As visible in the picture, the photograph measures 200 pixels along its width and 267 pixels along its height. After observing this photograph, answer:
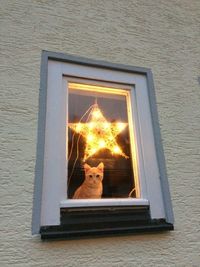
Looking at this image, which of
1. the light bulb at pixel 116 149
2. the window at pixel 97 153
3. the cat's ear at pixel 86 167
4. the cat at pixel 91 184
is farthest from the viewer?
the light bulb at pixel 116 149

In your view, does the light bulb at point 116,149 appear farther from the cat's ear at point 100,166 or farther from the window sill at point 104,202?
the window sill at point 104,202

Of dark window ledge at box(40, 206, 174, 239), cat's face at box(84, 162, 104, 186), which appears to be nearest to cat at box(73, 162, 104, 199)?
cat's face at box(84, 162, 104, 186)

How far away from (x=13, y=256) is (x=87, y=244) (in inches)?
17.7

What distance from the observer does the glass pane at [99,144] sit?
2.06 metres

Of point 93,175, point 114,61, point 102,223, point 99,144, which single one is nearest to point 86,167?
point 93,175

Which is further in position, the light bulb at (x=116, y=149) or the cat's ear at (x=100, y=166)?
the light bulb at (x=116, y=149)

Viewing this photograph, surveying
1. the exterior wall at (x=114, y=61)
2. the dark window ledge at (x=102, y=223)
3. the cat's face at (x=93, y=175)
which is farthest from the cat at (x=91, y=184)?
the exterior wall at (x=114, y=61)

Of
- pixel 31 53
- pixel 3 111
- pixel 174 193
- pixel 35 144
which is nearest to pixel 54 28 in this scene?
pixel 31 53

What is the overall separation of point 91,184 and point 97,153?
287 millimetres

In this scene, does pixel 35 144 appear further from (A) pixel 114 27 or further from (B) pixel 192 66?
(B) pixel 192 66

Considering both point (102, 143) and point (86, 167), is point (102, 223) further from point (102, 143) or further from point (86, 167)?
point (102, 143)

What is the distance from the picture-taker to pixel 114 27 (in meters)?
2.65

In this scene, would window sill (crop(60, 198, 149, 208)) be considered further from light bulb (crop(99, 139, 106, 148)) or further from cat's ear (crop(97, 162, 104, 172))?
light bulb (crop(99, 139, 106, 148))

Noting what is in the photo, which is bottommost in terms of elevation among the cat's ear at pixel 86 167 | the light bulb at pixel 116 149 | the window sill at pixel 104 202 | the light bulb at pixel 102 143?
the window sill at pixel 104 202
